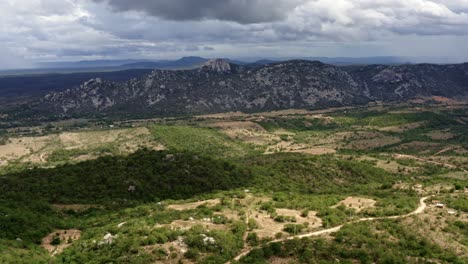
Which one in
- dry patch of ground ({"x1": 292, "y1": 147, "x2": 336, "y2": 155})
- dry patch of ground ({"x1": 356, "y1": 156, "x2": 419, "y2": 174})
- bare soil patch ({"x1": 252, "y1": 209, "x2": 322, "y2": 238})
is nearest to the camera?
bare soil patch ({"x1": 252, "y1": 209, "x2": 322, "y2": 238})

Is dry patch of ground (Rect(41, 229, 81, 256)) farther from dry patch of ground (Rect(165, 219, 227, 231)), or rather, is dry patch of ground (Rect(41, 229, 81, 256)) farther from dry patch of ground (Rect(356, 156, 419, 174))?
dry patch of ground (Rect(356, 156, 419, 174))

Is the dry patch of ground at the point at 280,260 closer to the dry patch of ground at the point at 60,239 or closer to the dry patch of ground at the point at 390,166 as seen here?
the dry patch of ground at the point at 60,239

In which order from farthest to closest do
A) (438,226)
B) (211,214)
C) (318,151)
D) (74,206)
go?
(318,151) → (74,206) → (211,214) → (438,226)

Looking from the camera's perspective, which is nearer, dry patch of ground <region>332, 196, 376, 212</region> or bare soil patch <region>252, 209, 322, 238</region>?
bare soil patch <region>252, 209, 322, 238</region>

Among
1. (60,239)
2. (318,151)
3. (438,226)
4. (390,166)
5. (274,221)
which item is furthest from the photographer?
(318,151)

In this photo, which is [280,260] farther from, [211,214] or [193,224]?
[211,214]

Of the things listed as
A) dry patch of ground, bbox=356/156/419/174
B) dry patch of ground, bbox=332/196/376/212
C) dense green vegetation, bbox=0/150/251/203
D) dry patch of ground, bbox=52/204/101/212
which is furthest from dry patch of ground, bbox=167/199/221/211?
dry patch of ground, bbox=356/156/419/174

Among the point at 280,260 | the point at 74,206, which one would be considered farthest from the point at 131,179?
the point at 280,260
